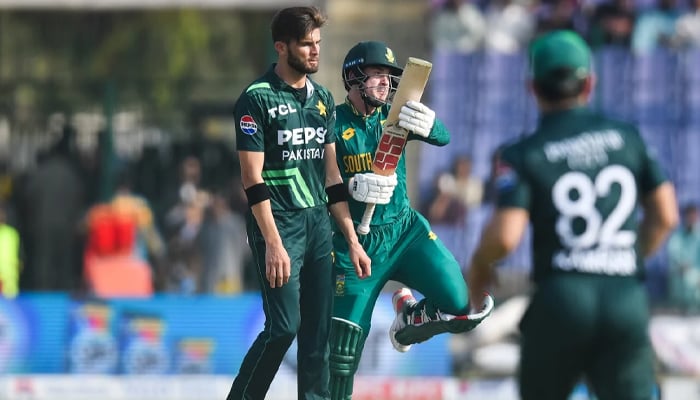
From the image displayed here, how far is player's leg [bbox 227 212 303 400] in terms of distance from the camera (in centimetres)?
722

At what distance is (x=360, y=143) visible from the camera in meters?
7.93

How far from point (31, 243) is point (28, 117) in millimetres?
1607

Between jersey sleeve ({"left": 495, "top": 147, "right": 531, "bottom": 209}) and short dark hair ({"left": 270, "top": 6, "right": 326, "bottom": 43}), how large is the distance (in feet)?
6.06

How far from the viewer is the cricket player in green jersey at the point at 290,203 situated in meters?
7.16

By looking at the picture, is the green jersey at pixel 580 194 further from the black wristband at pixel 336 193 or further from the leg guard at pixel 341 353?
the leg guard at pixel 341 353

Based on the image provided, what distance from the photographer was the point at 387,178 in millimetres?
7781

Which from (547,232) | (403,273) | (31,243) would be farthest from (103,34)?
(547,232)

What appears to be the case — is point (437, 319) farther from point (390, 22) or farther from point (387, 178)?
point (390, 22)

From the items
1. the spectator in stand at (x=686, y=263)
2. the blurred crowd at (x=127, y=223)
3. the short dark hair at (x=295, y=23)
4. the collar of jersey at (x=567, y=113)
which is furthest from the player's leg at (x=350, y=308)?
the blurred crowd at (x=127, y=223)

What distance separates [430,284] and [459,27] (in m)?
7.78

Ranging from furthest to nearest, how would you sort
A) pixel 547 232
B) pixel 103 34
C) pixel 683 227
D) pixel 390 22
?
1. pixel 103 34
2. pixel 390 22
3. pixel 683 227
4. pixel 547 232

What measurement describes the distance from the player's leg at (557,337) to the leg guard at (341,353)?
211cm

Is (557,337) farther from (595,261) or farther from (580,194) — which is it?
(580,194)

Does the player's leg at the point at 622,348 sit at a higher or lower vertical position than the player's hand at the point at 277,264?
lower
